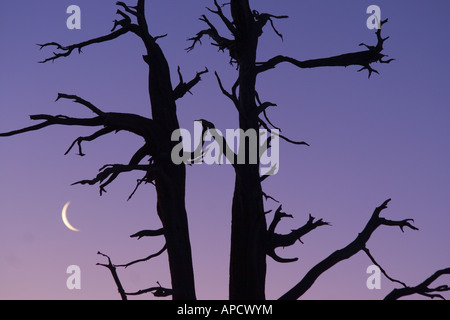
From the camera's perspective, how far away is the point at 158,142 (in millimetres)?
13703

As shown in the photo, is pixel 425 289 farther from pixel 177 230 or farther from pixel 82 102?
pixel 82 102

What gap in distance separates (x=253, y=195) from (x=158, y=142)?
182 centimetres

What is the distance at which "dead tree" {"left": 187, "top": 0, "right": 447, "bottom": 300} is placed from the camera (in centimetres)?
1336

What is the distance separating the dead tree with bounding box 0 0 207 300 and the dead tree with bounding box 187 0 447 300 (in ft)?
2.87

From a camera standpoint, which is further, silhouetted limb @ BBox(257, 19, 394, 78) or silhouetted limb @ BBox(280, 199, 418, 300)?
silhouetted limb @ BBox(257, 19, 394, 78)

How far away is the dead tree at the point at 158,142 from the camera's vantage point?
13352mm

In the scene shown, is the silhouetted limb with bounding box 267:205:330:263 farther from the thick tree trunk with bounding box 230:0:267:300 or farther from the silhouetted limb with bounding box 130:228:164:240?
the silhouetted limb with bounding box 130:228:164:240

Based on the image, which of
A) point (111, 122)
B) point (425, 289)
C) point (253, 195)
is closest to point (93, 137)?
point (111, 122)

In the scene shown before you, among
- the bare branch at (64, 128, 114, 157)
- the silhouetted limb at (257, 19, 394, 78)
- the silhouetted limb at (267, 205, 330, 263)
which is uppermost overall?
the silhouetted limb at (257, 19, 394, 78)

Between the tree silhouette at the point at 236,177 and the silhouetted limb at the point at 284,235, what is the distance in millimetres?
16

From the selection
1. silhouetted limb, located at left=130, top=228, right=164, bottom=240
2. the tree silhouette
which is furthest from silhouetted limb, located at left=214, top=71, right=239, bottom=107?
silhouetted limb, located at left=130, top=228, right=164, bottom=240

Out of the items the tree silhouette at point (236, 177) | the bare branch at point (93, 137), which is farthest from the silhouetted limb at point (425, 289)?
the bare branch at point (93, 137)
